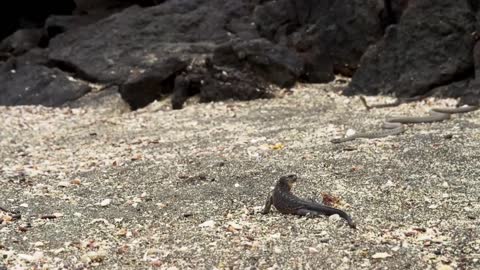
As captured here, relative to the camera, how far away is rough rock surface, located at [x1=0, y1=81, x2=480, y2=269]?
4875 millimetres

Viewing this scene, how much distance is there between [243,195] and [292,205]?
3.11 ft

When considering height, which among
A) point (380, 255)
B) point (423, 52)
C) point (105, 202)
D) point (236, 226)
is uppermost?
point (380, 255)

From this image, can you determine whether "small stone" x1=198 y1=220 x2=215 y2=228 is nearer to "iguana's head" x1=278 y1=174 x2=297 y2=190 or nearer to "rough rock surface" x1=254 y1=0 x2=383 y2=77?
"iguana's head" x1=278 y1=174 x2=297 y2=190

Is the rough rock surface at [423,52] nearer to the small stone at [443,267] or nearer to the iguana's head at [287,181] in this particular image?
the iguana's head at [287,181]

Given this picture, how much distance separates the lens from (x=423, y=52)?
12.8m

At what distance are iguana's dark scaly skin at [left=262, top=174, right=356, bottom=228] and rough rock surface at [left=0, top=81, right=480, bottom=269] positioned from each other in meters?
0.08

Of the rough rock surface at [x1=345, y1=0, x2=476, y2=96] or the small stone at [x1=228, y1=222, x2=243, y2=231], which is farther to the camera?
the rough rock surface at [x1=345, y1=0, x2=476, y2=96]

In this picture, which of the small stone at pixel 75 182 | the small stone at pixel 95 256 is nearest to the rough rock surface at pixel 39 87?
the small stone at pixel 75 182

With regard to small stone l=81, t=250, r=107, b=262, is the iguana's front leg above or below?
below

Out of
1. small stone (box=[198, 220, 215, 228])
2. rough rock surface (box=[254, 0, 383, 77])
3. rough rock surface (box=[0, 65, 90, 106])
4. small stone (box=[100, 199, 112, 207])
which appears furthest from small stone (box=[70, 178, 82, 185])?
rough rock surface (box=[0, 65, 90, 106])

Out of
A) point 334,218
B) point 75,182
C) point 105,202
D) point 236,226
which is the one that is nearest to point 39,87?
point 75,182

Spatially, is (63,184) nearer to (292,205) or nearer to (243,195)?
(243,195)

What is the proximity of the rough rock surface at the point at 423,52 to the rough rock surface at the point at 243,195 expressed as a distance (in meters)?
0.98

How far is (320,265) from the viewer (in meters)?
4.59
